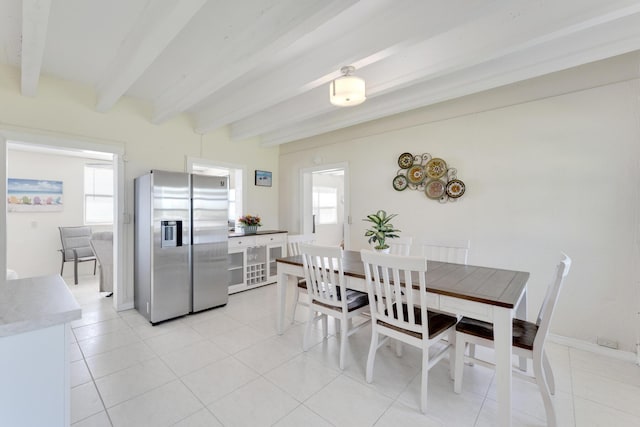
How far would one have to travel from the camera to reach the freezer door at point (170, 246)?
3.06 metres

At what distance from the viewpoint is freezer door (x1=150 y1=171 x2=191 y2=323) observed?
3061 mm

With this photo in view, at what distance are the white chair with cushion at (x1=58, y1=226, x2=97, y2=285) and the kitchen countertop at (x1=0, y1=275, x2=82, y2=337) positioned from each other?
4.27 meters

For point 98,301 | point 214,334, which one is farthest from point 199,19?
point 98,301

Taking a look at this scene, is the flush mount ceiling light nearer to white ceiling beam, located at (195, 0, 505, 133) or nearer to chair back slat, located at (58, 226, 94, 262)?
white ceiling beam, located at (195, 0, 505, 133)

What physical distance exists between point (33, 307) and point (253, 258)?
135 inches

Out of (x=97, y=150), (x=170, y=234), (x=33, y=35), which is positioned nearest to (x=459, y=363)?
(x=170, y=234)

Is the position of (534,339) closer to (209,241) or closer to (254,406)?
(254,406)

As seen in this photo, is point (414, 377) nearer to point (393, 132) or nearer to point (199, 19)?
point (393, 132)

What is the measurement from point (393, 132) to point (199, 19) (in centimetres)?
255

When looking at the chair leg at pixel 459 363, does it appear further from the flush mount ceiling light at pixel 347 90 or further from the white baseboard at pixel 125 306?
the white baseboard at pixel 125 306

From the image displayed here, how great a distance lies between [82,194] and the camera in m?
5.37

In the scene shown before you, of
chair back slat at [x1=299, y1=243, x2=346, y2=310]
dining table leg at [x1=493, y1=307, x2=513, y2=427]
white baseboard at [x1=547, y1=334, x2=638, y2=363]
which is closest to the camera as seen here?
dining table leg at [x1=493, y1=307, x2=513, y2=427]

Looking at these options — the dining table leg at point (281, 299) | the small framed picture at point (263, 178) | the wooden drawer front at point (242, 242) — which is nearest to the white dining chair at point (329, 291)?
the dining table leg at point (281, 299)

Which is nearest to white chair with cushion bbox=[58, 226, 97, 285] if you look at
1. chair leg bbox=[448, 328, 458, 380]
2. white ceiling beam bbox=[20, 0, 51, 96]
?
white ceiling beam bbox=[20, 0, 51, 96]
